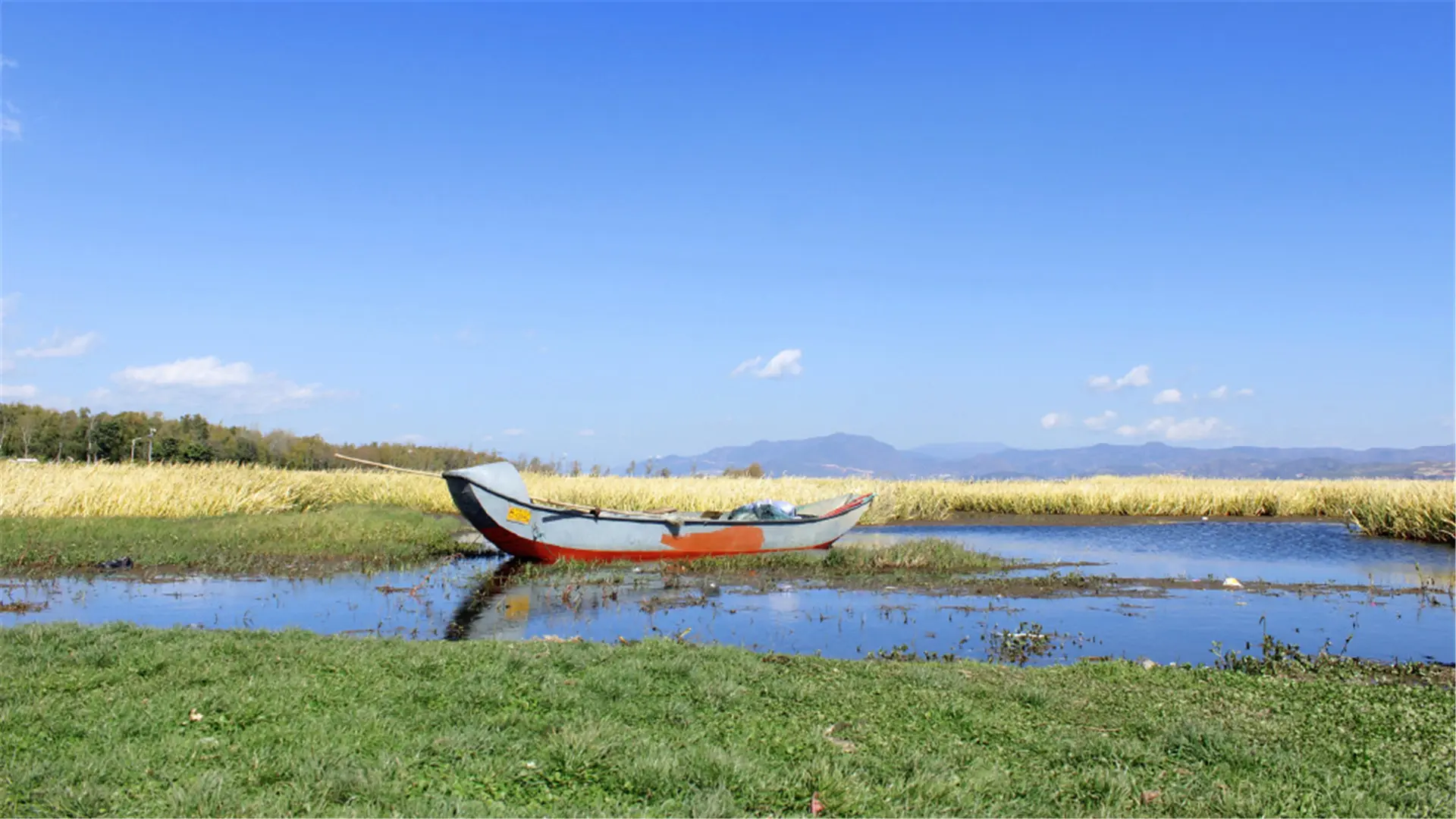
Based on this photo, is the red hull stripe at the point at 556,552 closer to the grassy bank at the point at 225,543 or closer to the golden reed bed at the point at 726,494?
the grassy bank at the point at 225,543

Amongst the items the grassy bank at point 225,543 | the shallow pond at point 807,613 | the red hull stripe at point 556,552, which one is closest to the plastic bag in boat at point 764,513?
the red hull stripe at point 556,552

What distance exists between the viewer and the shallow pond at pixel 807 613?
41.7 feet

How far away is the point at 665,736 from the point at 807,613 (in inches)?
334

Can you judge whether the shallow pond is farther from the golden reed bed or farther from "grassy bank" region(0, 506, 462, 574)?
the golden reed bed

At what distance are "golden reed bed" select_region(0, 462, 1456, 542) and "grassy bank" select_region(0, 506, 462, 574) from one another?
4.57 feet

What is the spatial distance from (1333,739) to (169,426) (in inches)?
2614

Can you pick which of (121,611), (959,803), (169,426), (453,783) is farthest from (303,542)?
(169,426)

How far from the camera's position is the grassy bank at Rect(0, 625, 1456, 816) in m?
5.59

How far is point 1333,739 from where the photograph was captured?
23.1 ft

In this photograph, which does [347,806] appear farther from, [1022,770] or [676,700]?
[1022,770]

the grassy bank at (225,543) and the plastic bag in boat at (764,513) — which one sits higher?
the plastic bag in boat at (764,513)

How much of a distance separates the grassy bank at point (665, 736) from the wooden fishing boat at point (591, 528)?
10625mm

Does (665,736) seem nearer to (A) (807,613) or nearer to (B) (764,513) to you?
(A) (807,613)

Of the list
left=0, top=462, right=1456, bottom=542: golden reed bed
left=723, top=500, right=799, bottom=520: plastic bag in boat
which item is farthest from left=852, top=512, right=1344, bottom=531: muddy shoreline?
left=723, top=500, right=799, bottom=520: plastic bag in boat
